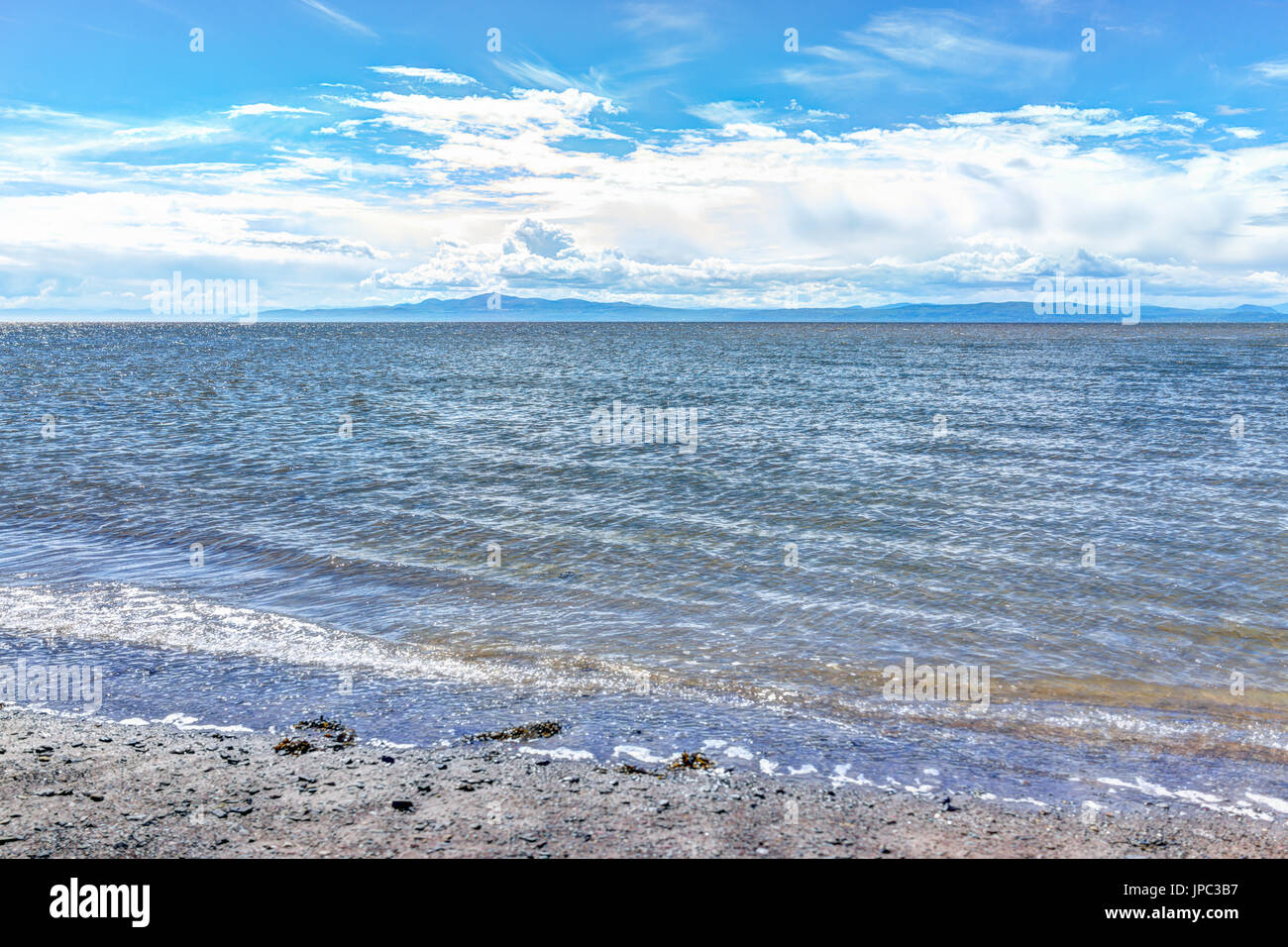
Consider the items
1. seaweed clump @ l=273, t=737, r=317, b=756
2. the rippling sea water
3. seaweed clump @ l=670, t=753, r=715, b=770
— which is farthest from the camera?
the rippling sea water

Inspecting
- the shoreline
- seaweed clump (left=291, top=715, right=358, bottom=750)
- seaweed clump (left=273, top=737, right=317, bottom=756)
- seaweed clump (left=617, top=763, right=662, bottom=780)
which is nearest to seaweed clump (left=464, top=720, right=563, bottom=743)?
the shoreline

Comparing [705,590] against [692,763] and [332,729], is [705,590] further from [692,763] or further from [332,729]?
[332,729]

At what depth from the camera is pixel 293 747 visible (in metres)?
8.03

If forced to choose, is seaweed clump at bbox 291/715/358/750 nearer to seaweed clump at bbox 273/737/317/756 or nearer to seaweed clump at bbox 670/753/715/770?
seaweed clump at bbox 273/737/317/756

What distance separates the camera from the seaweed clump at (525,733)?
8.38m

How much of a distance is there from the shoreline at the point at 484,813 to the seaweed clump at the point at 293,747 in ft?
0.30

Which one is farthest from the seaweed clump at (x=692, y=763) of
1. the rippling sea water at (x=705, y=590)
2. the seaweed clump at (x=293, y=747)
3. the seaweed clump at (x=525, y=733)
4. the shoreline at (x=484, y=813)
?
the seaweed clump at (x=293, y=747)

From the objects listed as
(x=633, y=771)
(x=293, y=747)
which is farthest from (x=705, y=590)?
(x=293, y=747)

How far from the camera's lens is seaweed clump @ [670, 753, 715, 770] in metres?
7.75

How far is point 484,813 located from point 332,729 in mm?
2771

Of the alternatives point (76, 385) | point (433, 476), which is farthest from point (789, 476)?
A: point (76, 385)

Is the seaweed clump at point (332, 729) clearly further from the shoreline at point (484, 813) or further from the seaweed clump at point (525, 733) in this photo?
the seaweed clump at point (525, 733)

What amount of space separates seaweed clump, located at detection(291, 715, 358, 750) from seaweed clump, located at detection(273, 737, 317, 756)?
244 mm
